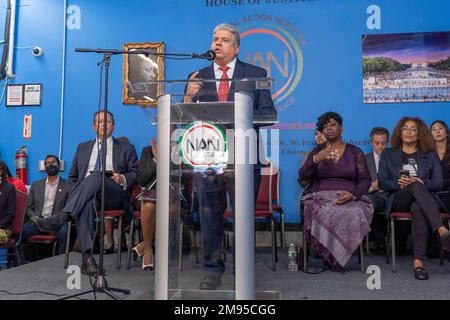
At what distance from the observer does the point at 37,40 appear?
5.39 meters

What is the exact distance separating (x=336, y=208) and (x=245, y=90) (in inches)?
60.1

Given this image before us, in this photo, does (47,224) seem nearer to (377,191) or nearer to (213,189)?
(213,189)

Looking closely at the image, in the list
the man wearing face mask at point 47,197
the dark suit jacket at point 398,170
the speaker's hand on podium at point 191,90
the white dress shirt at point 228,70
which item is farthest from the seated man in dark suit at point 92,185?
the dark suit jacket at point 398,170

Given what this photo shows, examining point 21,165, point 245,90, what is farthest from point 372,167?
point 21,165

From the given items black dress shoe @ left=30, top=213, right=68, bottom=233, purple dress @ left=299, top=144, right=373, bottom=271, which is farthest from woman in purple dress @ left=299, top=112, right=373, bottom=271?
black dress shoe @ left=30, top=213, right=68, bottom=233

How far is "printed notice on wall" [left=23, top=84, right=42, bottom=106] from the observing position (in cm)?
530

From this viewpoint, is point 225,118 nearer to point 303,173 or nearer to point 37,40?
point 303,173

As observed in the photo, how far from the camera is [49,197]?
4.63 meters

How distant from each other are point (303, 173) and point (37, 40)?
3.81 meters

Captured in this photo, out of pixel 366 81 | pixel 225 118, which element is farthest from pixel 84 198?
pixel 366 81

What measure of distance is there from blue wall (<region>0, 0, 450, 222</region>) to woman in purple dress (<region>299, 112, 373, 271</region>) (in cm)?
142

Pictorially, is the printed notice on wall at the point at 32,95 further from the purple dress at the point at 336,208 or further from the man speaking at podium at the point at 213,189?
the man speaking at podium at the point at 213,189
